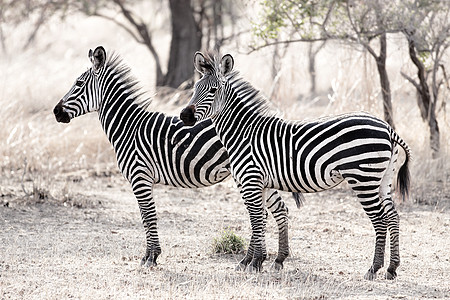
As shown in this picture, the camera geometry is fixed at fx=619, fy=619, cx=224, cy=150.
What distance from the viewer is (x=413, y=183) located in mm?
9711

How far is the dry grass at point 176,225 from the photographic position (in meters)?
5.51

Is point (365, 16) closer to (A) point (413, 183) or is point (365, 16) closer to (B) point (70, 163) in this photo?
(A) point (413, 183)

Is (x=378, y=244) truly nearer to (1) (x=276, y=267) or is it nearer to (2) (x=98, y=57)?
(1) (x=276, y=267)

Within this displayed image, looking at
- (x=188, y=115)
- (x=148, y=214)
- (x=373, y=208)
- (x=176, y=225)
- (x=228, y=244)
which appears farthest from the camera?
(x=176, y=225)

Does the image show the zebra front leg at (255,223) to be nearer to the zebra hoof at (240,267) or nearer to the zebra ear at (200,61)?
the zebra hoof at (240,267)

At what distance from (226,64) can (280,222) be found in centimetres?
171

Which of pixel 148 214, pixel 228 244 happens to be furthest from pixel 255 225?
Result: pixel 148 214

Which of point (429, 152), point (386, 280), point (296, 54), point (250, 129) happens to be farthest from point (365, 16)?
point (386, 280)

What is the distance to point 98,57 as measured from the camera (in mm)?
6352

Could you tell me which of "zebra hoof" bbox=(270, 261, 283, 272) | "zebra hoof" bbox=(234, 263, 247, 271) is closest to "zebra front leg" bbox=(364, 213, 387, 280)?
"zebra hoof" bbox=(270, 261, 283, 272)

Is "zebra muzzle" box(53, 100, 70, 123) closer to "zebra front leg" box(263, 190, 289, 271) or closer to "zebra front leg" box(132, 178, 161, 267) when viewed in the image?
"zebra front leg" box(132, 178, 161, 267)

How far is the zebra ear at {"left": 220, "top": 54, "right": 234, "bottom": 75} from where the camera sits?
5.88 meters

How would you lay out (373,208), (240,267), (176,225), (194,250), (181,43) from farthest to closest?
(181,43) < (176,225) < (194,250) < (240,267) < (373,208)

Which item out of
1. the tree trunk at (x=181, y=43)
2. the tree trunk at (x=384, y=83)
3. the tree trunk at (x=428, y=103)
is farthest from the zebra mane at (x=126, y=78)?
the tree trunk at (x=181, y=43)
